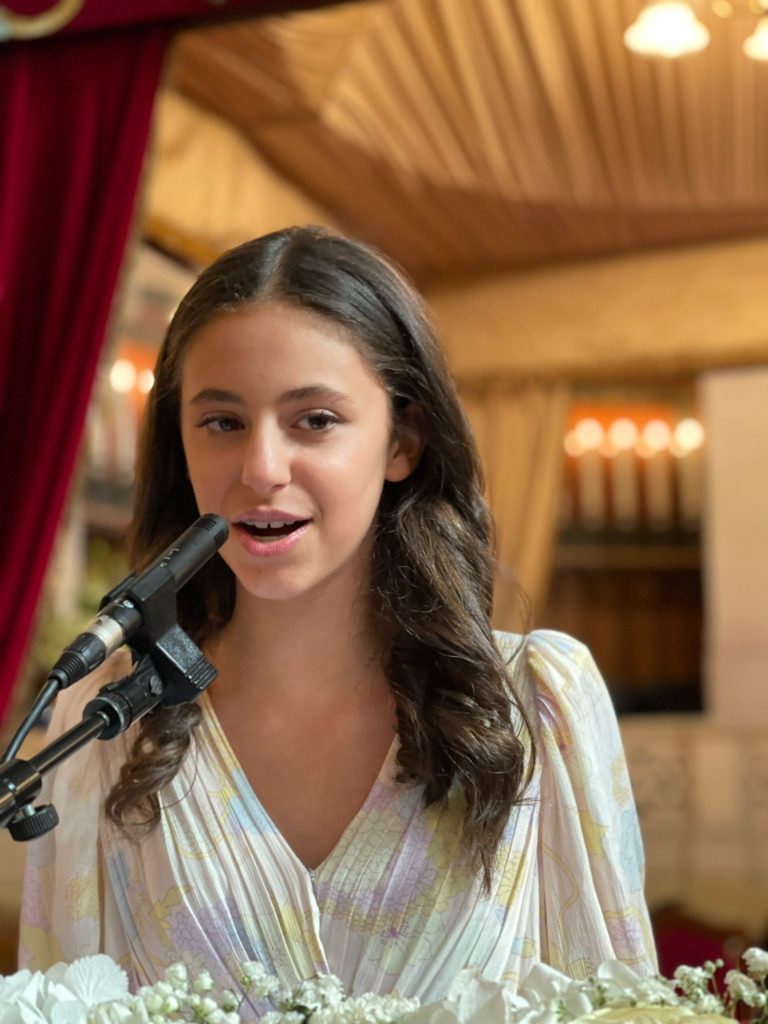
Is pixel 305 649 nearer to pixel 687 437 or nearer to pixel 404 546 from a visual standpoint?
pixel 404 546

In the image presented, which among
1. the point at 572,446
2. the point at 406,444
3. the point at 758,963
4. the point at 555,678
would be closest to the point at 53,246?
the point at 406,444

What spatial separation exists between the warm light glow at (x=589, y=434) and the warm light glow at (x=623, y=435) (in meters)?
0.07

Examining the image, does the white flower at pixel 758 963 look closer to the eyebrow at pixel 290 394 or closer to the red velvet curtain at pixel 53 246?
the eyebrow at pixel 290 394

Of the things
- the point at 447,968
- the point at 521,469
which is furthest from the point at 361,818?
the point at 521,469

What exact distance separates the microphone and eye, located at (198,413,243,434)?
0.33 metres

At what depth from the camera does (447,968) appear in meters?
1.55

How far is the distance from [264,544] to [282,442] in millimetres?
120

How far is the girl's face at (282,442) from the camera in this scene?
1.53 meters

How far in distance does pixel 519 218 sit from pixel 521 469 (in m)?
1.55

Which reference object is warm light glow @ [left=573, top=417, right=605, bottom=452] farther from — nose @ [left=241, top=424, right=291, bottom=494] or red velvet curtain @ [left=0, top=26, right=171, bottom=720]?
nose @ [left=241, top=424, right=291, bottom=494]

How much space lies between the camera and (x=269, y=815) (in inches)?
66.1

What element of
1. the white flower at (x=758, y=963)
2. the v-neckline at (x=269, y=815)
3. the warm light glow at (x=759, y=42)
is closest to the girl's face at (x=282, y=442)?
the v-neckline at (x=269, y=815)

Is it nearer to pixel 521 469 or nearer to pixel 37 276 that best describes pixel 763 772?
pixel 521 469

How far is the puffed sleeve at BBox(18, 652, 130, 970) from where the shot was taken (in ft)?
5.52
